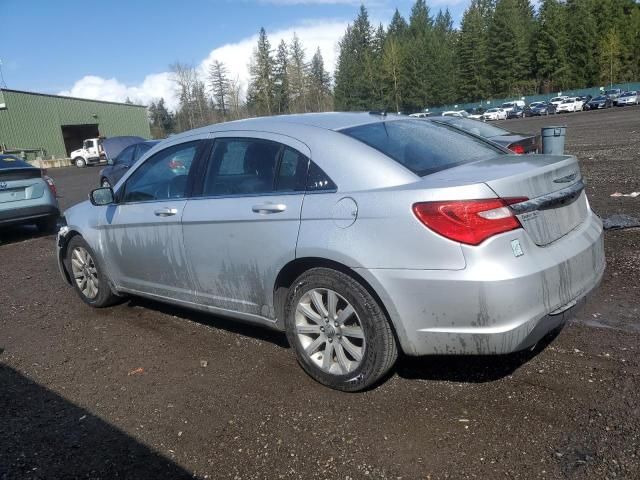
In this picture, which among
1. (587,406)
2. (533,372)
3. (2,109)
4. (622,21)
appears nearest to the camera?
(587,406)

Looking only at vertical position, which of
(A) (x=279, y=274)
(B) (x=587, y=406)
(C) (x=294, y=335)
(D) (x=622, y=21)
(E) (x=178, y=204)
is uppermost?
(D) (x=622, y=21)

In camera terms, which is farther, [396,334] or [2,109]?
[2,109]

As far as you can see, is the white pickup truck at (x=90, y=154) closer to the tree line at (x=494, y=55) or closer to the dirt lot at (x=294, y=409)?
the dirt lot at (x=294, y=409)

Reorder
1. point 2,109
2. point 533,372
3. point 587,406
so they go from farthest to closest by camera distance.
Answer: point 2,109 < point 533,372 < point 587,406

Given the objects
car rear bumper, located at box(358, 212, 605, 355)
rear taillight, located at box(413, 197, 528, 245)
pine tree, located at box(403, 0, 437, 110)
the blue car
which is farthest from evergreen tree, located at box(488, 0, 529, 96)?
rear taillight, located at box(413, 197, 528, 245)

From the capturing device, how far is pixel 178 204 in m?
Result: 4.17

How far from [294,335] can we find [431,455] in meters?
1.18

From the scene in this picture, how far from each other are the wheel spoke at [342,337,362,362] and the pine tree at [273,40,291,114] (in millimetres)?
90113

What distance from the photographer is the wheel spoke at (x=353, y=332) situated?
126 inches

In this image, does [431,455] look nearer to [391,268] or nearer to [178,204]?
[391,268]

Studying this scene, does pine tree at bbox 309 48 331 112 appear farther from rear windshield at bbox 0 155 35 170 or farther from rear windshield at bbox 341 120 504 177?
rear windshield at bbox 341 120 504 177

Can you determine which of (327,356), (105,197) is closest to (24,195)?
(105,197)

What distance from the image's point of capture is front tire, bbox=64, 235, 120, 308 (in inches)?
204

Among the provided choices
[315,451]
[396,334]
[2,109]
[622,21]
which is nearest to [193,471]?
[315,451]
